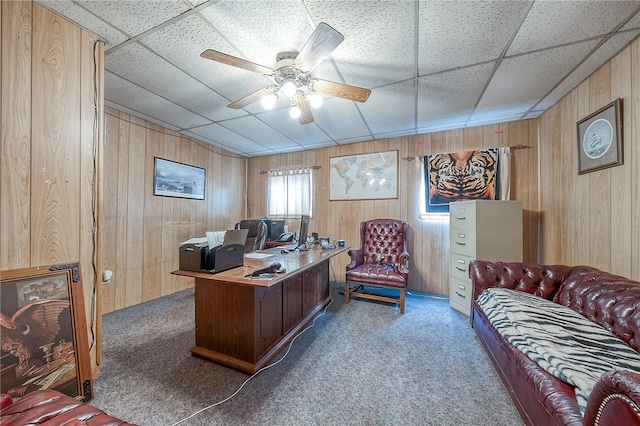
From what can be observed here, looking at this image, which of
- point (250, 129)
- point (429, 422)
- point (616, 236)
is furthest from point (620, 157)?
point (250, 129)

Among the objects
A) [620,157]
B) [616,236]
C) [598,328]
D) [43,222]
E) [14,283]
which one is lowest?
[598,328]

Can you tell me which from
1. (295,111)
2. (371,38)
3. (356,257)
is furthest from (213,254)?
(356,257)

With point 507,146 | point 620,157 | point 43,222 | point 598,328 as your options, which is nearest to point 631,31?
point 620,157

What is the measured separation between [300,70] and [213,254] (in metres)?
1.58

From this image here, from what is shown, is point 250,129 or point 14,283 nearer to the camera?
point 14,283

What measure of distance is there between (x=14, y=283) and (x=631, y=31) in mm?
4279

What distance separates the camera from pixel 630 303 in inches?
53.8

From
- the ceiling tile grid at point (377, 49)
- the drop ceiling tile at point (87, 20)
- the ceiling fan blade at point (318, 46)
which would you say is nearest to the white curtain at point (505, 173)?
the ceiling tile grid at point (377, 49)

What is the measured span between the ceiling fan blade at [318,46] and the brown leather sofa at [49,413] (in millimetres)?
2020

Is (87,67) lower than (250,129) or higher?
lower

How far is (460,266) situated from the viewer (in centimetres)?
301

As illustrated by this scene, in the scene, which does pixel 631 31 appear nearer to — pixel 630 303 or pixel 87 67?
pixel 630 303

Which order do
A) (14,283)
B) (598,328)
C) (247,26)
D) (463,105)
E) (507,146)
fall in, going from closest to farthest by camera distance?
(14,283)
(598,328)
(247,26)
(463,105)
(507,146)

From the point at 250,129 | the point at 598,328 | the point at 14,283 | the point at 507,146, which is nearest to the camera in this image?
the point at 14,283
